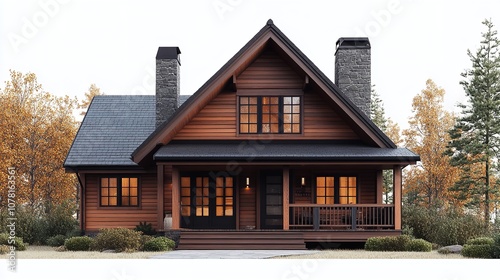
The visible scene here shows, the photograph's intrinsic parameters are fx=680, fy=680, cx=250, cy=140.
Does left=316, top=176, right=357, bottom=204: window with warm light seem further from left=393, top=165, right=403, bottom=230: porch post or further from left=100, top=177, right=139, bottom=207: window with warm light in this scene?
left=100, top=177, right=139, bottom=207: window with warm light

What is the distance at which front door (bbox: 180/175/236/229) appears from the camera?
25719mm

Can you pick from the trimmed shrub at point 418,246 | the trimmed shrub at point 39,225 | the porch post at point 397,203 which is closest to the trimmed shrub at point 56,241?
the trimmed shrub at point 39,225

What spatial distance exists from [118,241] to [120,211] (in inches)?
224

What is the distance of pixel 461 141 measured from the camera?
130 ft

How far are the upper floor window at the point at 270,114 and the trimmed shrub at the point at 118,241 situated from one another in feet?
19.5

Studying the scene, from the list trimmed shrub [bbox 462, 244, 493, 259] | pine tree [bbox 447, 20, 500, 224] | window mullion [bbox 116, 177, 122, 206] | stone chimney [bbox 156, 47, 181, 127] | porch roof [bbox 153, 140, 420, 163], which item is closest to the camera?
trimmed shrub [bbox 462, 244, 493, 259]

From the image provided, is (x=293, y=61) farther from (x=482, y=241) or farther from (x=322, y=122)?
(x=482, y=241)

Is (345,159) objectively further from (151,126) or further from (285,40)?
(151,126)

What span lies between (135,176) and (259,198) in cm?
559

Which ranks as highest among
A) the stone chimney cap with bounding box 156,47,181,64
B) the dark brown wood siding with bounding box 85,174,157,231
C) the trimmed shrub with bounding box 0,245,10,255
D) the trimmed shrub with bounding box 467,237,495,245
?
the stone chimney cap with bounding box 156,47,181,64

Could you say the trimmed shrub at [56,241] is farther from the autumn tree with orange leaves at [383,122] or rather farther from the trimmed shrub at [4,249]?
the autumn tree with orange leaves at [383,122]

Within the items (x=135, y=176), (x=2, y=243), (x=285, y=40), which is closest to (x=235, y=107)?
(x=285, y=40)

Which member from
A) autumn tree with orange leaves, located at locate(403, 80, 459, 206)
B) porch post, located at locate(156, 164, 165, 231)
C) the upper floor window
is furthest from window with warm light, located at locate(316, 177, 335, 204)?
autumn tree with orange leaves, located at locate(403, 80, 459, 206)

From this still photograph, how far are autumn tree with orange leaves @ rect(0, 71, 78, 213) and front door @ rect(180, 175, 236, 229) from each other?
60.2ft
